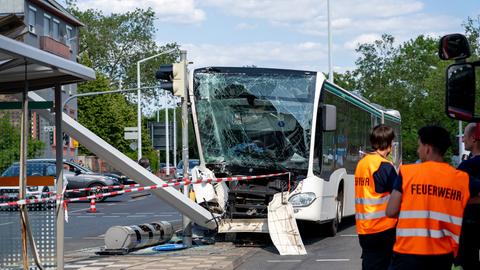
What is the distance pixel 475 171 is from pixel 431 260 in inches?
52.5

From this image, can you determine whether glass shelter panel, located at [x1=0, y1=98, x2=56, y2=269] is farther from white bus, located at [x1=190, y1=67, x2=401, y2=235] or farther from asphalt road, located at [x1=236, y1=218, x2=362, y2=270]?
white bus, located at [x1=190, y1=67, x2=401, y2=235]

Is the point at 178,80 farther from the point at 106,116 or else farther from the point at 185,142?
the point at 106,116

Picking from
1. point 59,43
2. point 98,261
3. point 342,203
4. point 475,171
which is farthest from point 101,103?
point 475,171

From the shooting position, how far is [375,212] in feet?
27.1

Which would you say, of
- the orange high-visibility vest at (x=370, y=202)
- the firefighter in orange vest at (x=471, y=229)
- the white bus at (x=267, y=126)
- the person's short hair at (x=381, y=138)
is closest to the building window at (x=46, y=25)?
the white bus at (x=267, y=126)

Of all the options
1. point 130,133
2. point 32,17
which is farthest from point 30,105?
point 32,17

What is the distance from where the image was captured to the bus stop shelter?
9562mm

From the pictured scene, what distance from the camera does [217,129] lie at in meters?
16.8

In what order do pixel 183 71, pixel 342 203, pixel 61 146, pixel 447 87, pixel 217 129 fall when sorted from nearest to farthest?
pixel 447 87
pixel 61 146
pixel 183 71
pixel 217 129
pixel 342 203

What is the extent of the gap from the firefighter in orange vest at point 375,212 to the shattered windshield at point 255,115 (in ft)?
26.4

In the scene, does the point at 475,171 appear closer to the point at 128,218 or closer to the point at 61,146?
the point at 61,146

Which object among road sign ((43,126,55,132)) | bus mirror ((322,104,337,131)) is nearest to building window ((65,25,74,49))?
bus mirror ((322,104,337,131))

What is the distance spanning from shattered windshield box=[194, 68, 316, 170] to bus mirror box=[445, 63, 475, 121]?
1034 centimetres

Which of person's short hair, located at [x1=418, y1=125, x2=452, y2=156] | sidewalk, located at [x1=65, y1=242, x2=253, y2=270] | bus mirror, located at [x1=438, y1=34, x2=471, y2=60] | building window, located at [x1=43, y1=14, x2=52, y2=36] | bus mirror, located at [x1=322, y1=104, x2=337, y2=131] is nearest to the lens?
bus mirror, located at [x1=438, y1=34, x2=471, y2=60]
